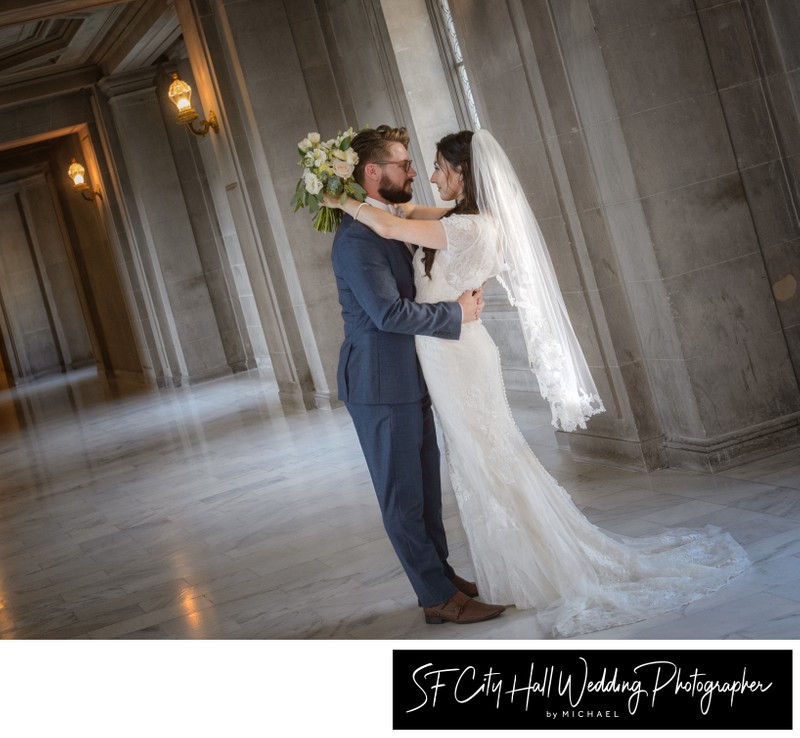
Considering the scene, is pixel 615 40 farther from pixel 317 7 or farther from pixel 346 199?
pixel 317 7

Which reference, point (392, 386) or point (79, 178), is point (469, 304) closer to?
point (392, 386)

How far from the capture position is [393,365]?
404 cm

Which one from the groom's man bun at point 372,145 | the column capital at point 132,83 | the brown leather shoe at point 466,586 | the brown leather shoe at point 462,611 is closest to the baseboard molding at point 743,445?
the brown leather shoe at point 466,586

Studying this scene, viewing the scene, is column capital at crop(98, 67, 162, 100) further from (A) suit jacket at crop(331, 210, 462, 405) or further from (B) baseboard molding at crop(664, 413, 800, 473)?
(A) suit jacket at crop(331, 210, 462, 405)

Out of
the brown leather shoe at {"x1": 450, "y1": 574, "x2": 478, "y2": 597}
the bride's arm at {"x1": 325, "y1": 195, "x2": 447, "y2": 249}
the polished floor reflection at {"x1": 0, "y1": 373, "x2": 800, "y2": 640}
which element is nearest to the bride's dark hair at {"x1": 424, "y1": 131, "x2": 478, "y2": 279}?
the bride's arm at {"x1": 325, "y1": 195, "x2": 447, "y2": 249}

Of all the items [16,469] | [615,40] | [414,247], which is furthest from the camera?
[16,469]

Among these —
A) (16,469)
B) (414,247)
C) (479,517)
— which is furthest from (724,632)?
(16,469)

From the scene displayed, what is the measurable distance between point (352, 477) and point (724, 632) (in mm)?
4211

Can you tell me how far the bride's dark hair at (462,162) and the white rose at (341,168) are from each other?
36 cm

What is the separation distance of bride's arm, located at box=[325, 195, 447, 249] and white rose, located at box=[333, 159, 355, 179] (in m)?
0.10

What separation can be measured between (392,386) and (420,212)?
79 centimetres

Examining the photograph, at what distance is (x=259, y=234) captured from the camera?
1086cm

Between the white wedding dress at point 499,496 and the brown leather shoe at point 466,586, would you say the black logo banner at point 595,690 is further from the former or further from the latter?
the brown leather shoe at point 466,586

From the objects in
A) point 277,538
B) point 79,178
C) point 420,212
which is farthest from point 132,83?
point 420,212
